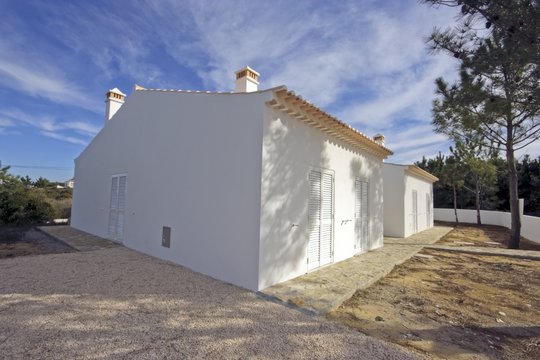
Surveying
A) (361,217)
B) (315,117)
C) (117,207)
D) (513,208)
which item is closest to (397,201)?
(513,208)

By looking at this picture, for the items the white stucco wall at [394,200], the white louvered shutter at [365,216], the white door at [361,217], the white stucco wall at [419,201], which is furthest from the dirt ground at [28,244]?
the white stucco wall at [419,201]

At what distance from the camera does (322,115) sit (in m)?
6.34

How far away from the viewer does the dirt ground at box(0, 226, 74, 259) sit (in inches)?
310

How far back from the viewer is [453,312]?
15.5ft

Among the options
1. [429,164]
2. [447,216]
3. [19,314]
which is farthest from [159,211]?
[447,216]

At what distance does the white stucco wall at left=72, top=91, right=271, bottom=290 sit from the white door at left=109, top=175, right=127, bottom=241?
43cm

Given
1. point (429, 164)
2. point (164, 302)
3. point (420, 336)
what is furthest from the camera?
point (429, 164)

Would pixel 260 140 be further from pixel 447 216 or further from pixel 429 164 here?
pixel 447 216

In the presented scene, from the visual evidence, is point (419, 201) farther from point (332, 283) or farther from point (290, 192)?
point (290, 192)

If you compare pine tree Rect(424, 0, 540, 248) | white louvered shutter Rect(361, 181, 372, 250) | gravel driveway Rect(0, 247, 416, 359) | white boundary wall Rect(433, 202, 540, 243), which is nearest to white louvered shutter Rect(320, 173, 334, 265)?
white louvered shutter Rect(361, 181, 372, 250)

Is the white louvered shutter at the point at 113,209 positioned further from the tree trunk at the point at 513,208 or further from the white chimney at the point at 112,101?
the tree trunk at the point at 513,208

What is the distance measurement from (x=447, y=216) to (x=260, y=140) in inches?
1025

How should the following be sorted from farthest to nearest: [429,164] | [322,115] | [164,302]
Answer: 1. [429,164]
2. [322,115]
3. [164,302]

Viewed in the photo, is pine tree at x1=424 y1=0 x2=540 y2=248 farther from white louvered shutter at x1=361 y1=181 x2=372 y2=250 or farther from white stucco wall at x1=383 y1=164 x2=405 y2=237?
white stucco wall at x1=383 y1=164 x2=405 y2=237
